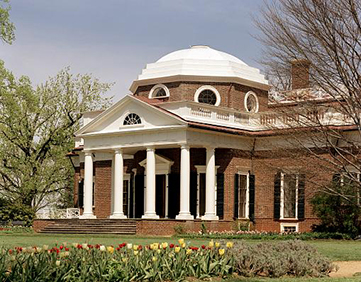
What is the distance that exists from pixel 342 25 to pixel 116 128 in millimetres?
20932

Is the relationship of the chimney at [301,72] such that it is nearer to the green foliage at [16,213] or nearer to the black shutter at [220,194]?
the black shutter at [220,194]

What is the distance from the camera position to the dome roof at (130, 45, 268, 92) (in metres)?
41.0

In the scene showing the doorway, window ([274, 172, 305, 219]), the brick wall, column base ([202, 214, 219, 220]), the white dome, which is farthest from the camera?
the white dome

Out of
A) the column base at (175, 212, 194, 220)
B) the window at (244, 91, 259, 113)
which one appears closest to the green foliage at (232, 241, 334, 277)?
the column base at (175, 212, 194, 220)

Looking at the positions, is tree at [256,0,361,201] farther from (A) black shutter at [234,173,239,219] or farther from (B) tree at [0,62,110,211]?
(B) tree at [0,62,110,211]

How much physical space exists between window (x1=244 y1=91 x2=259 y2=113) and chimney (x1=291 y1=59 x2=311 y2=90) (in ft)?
65.8

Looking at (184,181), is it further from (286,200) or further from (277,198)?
(286,200)

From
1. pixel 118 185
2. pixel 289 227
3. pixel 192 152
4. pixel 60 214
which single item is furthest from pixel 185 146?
pixel 60 214

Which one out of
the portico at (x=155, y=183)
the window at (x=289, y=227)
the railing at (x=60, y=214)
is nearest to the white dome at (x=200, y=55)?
the portico at (x=155, y=183)

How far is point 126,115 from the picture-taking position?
39219 mm

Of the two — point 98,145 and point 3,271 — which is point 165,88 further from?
point 3,271

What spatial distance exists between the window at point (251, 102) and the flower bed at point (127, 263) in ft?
86.2

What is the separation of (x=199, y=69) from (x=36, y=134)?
56.8 ft

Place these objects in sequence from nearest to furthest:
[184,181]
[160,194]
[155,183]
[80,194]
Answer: [184,181]
[155,183]
[160,194]
[80,194]
